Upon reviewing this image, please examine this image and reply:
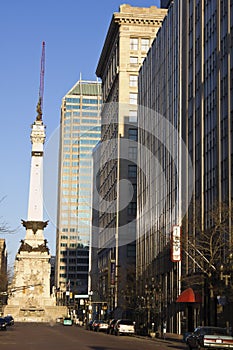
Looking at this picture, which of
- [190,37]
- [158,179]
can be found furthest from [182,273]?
[190,37]

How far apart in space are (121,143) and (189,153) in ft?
182

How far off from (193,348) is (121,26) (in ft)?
321

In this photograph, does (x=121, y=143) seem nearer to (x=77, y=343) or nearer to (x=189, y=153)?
(x=189, y=153)

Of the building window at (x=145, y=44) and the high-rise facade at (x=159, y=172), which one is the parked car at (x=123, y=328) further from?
the building window at (x=145, y=44)

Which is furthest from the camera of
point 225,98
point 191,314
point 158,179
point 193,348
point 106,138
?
point 106,138

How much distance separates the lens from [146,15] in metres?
135

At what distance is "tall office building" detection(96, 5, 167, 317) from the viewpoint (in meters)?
127

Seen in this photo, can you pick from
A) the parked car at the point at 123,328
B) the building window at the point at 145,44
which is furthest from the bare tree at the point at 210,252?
the building window at the point at 145,44

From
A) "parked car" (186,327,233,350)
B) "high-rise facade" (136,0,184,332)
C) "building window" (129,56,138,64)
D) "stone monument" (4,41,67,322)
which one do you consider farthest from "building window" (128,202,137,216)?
"parked car" (186,327,233,350)

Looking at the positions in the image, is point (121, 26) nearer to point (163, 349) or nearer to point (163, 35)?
point (163, 35)

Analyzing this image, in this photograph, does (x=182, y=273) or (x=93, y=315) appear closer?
(x=182, y=273)

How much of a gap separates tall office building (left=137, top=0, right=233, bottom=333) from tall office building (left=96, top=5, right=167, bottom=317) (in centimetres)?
2207

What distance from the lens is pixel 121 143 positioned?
13075 centimetres

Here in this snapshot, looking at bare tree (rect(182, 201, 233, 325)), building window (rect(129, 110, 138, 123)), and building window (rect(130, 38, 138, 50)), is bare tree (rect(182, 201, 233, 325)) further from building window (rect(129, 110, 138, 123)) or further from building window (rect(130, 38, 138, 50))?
building window (rect(130, 38, 138, 50))
